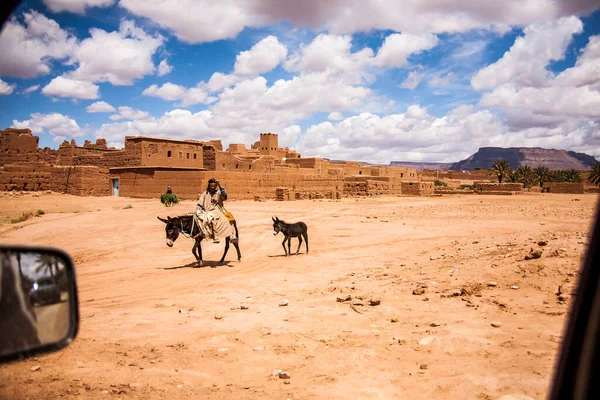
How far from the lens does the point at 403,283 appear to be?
24.1 feet

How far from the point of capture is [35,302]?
1.62 m

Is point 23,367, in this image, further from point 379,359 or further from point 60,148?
point 60,148

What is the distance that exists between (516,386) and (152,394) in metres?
2.97

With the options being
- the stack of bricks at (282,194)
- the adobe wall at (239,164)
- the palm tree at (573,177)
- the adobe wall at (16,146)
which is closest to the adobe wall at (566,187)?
the palm tree at (573,177)

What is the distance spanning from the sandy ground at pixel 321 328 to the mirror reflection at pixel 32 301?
2291mm

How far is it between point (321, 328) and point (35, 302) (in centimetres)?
417

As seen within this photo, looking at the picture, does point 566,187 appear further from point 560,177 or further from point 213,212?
point 213,212

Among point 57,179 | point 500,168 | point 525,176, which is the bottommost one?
point 57,179

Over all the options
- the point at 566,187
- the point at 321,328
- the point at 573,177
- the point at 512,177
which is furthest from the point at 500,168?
the point at 321,328

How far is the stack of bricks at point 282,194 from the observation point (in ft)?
108

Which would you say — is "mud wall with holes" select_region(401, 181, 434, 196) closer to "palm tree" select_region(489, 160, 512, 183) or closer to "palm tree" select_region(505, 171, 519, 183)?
"palm tree" select_region(489, 160, 512, 183)

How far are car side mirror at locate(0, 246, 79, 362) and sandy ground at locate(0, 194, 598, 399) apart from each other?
Answer: 89.0 inches

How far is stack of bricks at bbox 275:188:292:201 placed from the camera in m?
32.9

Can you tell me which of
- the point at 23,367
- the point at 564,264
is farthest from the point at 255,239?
the point at 23,367
